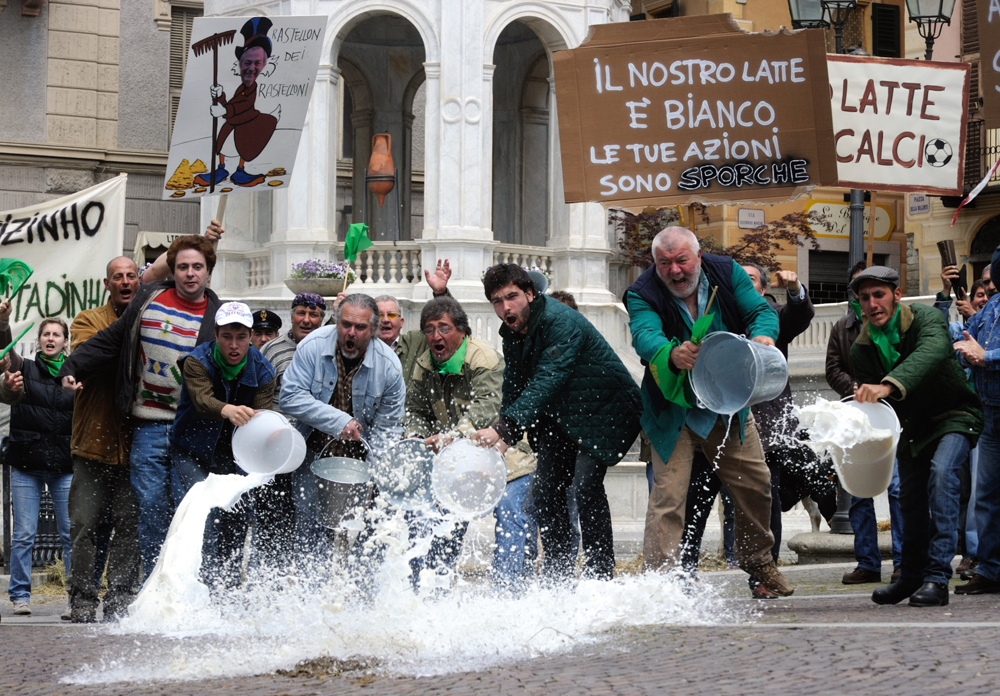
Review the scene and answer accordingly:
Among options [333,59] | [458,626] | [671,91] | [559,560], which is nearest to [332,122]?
[333,59]

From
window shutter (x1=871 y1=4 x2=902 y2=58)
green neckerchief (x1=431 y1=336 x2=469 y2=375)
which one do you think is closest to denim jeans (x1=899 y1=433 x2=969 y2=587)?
green neckerchief (x1=431 y1=336 x2=469 y2=375)

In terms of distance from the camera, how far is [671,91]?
9828 millimetres

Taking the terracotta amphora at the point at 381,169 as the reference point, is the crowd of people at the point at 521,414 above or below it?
below

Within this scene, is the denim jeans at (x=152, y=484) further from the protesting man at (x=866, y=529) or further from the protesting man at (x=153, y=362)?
the protesting man at (x=866, y=529)

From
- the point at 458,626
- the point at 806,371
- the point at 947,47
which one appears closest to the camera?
the point at 458,626

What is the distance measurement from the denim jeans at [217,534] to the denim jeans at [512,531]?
1355mm

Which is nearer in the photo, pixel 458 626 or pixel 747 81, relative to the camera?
pixel 458 626

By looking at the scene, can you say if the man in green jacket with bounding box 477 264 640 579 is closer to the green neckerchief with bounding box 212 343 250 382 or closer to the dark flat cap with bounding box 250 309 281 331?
the green neckerchief with bounding box 212 343 250 382

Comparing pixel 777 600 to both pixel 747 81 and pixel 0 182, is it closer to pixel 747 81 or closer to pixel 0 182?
pixel 747 81

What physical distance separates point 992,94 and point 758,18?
2239 cm

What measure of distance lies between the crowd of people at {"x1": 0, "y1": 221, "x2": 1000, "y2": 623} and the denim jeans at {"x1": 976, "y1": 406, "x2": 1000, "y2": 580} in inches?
0.5

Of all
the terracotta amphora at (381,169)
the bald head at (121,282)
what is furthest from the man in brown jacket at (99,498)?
the terracotta amphora at (381,169)

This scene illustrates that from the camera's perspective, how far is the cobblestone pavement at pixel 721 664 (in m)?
5.12

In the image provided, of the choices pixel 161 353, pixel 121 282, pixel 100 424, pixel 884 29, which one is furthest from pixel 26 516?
pixel 884 29
